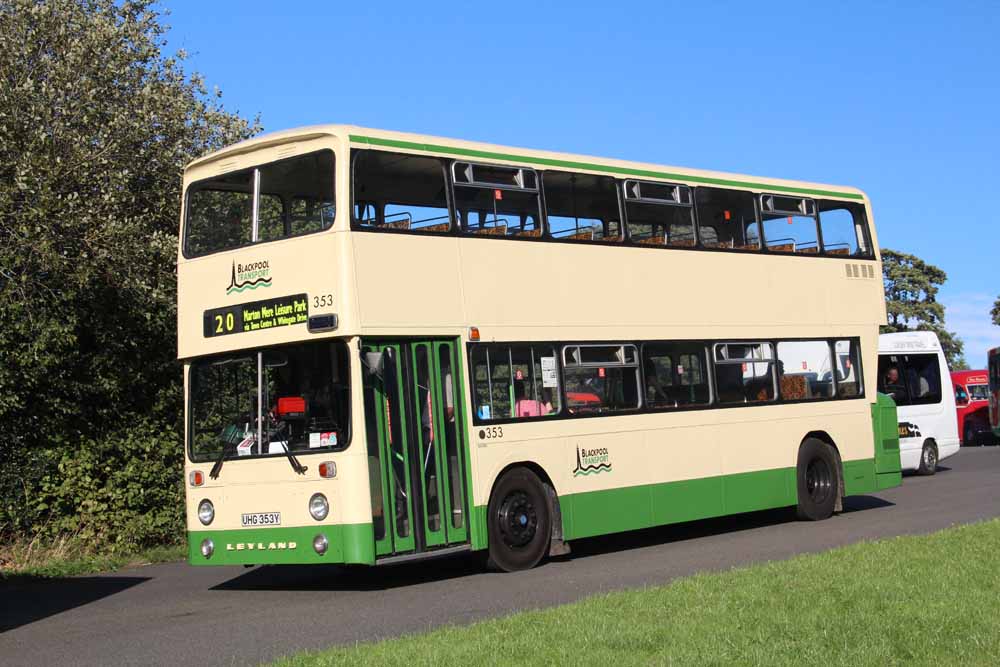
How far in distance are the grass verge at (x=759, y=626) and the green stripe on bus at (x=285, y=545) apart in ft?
9.04

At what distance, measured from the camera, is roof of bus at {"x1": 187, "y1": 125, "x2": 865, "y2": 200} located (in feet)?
43.4

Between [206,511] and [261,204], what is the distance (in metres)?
3.11

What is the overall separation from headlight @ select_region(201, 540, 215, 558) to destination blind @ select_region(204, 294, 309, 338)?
2.05m

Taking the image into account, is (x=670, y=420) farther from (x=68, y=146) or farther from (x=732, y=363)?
(x=68, y=146)

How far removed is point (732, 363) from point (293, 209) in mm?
6594

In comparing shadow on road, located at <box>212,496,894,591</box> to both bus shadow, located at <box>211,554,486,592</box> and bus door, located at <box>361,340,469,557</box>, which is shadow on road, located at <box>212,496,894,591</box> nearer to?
bus shadow, located at <box>211,554,486,592</box>

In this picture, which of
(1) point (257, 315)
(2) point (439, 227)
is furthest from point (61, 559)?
(2) point (439, 227)

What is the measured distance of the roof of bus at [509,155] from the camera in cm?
1322

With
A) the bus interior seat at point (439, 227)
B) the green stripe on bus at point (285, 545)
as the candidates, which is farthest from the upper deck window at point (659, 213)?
the green stripe on bus at point (285, 545)

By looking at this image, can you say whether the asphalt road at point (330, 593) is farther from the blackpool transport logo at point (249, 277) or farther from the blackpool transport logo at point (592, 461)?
the blackpool transport logo at point (249, 277)

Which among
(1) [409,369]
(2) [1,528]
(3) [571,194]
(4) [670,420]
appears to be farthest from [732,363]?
(2) [1,528]

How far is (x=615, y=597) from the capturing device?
1062 cm

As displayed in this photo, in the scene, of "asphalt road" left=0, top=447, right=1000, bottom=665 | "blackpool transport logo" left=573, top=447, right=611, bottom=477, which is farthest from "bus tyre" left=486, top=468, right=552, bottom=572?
"blackpool transport logo" left=573, top=447, right=611, bottom=477

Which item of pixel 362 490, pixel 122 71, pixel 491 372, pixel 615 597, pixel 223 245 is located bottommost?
pixel 615 597
